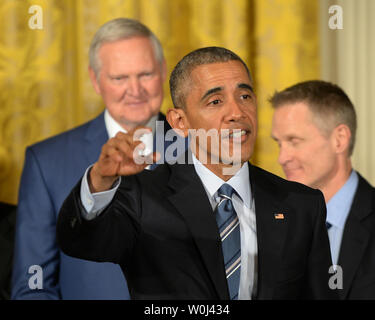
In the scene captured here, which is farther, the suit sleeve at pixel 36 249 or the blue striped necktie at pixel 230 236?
the suit sleeve at pixel 36 249

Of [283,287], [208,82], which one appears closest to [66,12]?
[208,82]

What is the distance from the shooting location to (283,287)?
4.56 ft

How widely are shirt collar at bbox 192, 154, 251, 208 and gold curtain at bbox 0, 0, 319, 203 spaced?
1287mm

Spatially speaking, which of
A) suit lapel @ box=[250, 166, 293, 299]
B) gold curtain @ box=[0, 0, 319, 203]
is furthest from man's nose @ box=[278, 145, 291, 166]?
gold curtain @ box=[0, 0, 319, 203]

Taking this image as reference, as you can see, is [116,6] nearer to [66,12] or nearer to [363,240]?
[66,12]

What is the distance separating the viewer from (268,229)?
1.41 m

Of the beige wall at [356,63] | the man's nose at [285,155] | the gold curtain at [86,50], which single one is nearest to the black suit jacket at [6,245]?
the gold curtain at [86,50]

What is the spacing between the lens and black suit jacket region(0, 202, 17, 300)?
7.84 ft

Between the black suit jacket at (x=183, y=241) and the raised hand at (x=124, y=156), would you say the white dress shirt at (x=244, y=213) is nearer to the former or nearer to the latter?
the black suit jacket at (x=183, y=241)

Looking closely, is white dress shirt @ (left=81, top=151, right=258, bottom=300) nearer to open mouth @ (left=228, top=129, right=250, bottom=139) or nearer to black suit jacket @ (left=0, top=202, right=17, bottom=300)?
open mouth @ (left=228, top=129, right=250, bottom=139)

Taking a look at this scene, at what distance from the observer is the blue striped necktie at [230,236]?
1.38m

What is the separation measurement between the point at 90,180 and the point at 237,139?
1.03ft

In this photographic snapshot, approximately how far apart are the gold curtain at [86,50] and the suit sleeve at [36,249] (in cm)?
74

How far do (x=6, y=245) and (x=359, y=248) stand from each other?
1304mm
